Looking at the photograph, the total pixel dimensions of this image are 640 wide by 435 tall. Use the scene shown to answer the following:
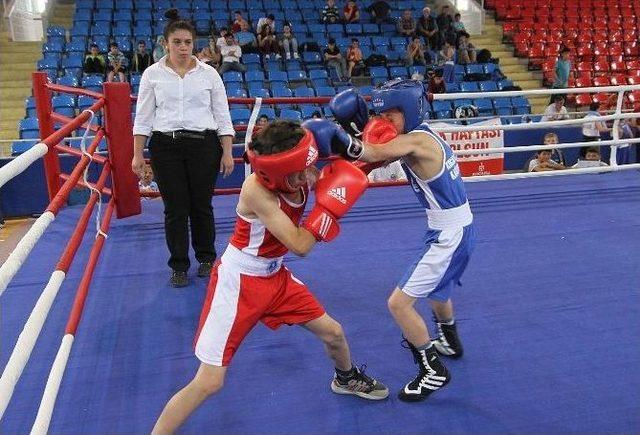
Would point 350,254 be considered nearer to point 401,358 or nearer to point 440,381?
point 401,358

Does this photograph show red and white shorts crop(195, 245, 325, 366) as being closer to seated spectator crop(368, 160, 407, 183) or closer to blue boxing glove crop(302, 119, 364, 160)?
blue boxing glove crop(302, 119, 364, 160)

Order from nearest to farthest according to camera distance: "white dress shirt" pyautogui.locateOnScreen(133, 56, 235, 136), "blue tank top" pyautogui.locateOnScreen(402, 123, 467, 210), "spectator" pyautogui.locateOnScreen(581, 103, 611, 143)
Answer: "blue tank top" pyautogui.locateOnScreen(402, 123, 467, 210), "white dress shirt" pyautogui.locateOnScreen(133, 56, 235, 136), "spectator" pyautogui.locateOnScreen(581, 103, 611, 143)

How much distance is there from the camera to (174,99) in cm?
302

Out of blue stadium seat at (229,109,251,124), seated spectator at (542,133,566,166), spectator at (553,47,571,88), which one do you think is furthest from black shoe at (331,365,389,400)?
spectator at (553,47,571,88)

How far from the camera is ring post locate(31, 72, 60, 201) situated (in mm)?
3783

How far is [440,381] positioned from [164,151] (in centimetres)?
184

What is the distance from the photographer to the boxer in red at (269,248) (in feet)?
5.06

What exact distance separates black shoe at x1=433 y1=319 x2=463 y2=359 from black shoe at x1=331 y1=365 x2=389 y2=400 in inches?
14.6

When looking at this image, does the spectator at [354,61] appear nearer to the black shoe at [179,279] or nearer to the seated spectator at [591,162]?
the seated spectator at [591,162]

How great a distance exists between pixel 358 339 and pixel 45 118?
2.68 metres

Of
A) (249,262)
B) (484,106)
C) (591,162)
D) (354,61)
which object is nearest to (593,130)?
(591,162)

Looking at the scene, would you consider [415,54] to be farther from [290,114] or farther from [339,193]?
[339,193]

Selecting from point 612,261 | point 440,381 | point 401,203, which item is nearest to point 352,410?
point 440,381

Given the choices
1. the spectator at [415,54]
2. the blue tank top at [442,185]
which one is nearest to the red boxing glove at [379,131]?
the blue tank top at [442,185]
